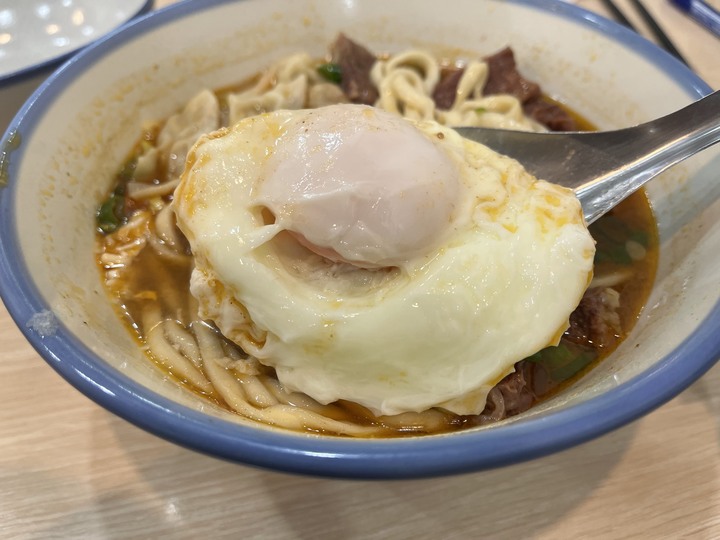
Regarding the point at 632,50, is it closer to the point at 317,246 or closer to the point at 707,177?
the point at 707,177

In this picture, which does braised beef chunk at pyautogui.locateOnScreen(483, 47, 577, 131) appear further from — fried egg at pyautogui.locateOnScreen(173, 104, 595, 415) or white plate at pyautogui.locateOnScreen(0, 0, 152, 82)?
white plate at pyautogui.locateOnScreen(0, 0, 152, 82)

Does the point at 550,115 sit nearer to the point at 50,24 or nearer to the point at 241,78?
the point at 241,78

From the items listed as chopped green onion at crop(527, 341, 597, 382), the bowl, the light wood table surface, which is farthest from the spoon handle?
the light wood table surface

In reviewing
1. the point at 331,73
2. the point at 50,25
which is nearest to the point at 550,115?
the point at 331,73

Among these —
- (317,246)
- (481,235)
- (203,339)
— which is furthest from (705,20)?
(203,339)

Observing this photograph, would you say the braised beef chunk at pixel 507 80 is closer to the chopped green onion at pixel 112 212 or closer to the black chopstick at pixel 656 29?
the black chopstick at pixel 656 29
